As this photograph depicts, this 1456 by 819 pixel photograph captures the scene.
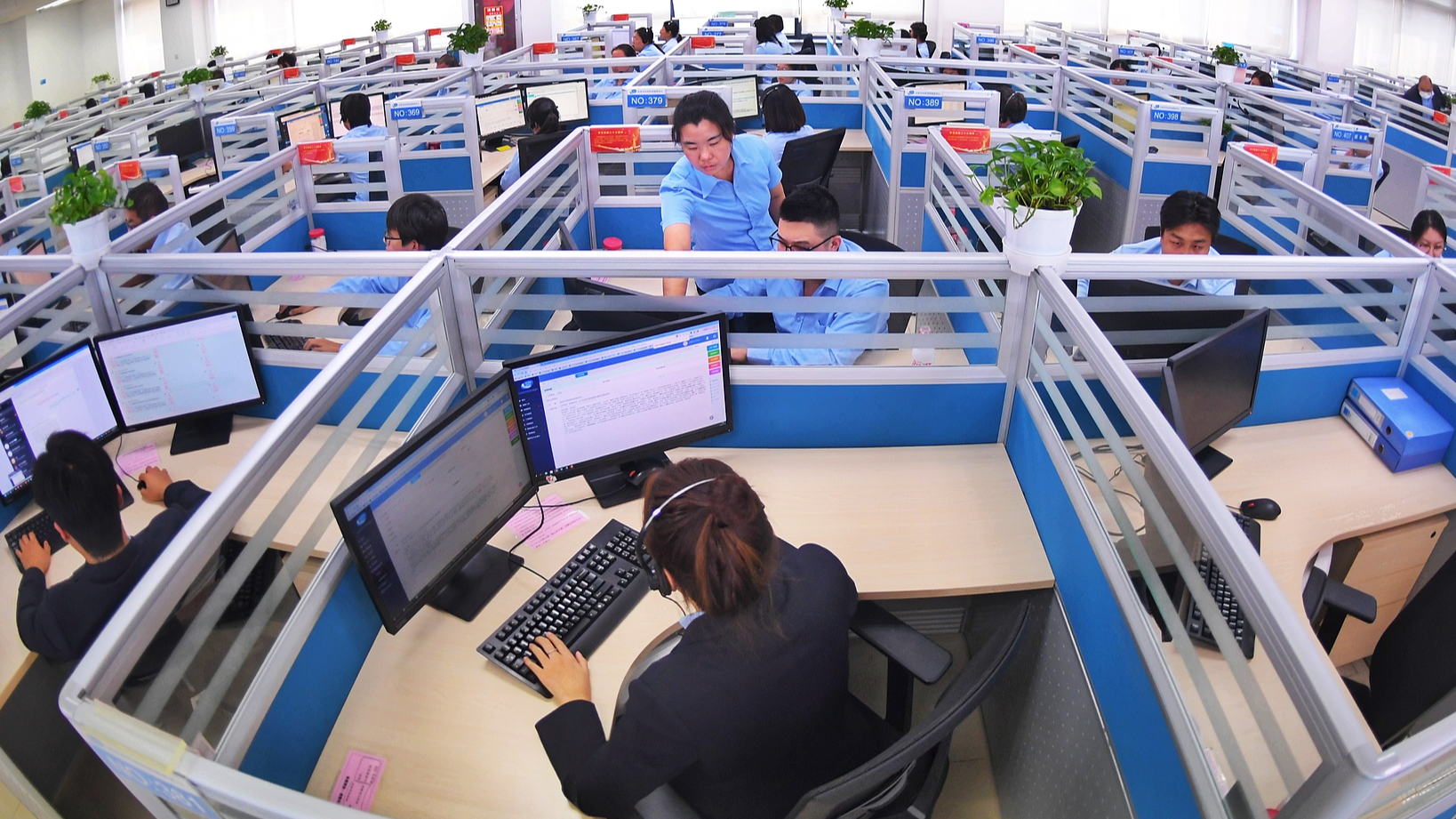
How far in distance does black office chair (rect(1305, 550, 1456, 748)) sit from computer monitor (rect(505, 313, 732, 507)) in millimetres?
1256

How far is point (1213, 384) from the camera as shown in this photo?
1.81 meters

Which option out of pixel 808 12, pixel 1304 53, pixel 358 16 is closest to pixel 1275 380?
pixel 1304 53

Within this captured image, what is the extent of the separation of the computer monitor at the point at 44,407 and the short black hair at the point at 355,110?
3752 millimetres

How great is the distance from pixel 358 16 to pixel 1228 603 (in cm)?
1532

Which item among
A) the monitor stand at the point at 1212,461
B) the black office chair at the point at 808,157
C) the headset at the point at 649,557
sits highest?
the black office chair at the point at 808,157

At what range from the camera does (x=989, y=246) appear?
95.5 inches

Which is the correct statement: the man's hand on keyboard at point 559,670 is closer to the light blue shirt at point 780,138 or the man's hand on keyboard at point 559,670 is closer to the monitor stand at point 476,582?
the monitor stand at point 476,582

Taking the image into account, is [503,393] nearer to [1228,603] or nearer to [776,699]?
[776,699]

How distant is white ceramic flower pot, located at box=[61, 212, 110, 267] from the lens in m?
1.96

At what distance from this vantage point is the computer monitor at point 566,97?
17.5 ft

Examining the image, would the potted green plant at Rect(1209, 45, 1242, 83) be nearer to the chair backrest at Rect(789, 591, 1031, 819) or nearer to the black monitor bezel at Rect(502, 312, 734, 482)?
the black monitor bezel at Rect(502, 312, 734, 482)

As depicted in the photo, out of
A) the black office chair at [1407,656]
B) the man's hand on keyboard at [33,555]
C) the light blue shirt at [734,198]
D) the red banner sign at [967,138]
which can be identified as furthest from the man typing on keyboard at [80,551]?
the red banner sign at [967,138]

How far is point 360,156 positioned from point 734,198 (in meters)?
2.48

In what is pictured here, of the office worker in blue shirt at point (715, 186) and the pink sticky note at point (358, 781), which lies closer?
the pink sticky note at point (358, 781)
